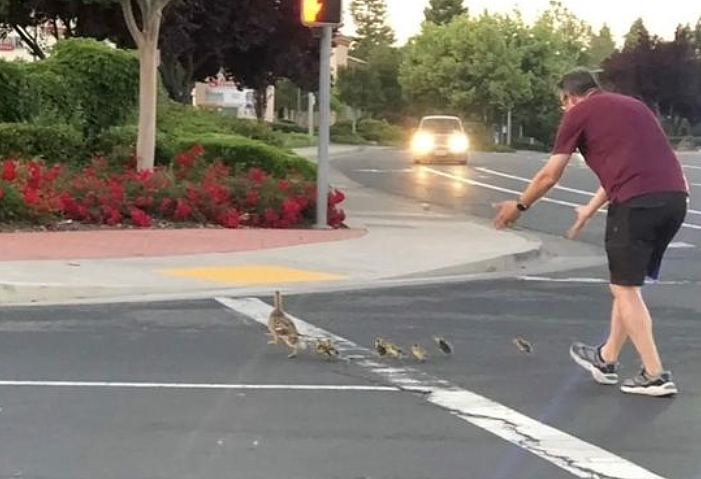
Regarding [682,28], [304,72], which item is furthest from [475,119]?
[304,72]

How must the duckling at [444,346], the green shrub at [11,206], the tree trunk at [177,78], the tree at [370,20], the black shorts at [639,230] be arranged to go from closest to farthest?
the black shorts at [639,230]
the duckling at [444,346]
the green shrub at [11,206]
the tree trunk at [177,78]
the tree at [370,20]

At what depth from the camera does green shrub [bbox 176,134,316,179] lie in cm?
2080

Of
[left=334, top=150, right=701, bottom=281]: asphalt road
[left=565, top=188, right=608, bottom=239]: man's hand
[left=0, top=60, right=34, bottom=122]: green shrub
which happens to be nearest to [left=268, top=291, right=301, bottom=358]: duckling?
[left=565, top=188, right=608, bottom=239]: man's hand

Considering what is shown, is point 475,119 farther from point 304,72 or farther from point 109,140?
point 109,140

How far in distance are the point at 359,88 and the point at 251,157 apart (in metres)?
70.3

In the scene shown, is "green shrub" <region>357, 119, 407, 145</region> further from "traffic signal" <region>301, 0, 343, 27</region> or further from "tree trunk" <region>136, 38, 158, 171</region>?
→ "traffic signal" <region>301, 0, 343, 27</region>

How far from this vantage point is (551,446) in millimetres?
6332

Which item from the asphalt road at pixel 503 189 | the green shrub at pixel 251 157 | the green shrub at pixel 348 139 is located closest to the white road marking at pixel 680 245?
the asphalt road at pixel 503 189

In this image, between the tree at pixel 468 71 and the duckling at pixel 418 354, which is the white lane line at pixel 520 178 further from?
the tree at pixel 468 71

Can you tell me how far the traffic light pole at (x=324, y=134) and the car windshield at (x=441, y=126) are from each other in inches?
964

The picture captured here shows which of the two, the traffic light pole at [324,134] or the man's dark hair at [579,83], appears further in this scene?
the traffic light pole at [324,134]

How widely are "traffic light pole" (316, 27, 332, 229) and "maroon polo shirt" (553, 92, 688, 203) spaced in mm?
9742

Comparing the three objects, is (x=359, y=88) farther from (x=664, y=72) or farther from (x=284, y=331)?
(x=284, y=331)

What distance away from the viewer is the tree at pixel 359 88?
90.2 m
